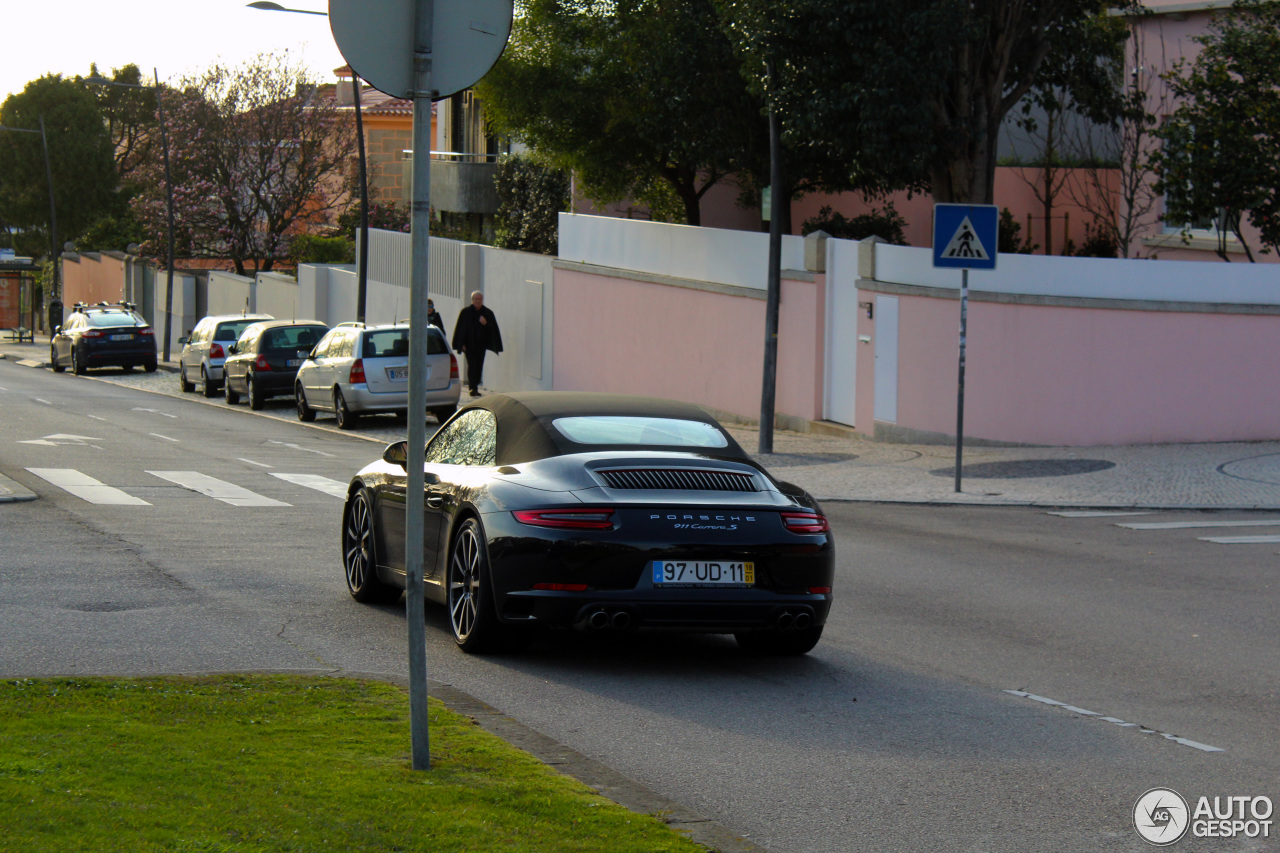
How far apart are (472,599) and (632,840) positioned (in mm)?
3564

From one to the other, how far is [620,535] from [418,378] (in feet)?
8.29

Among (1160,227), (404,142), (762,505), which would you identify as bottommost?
(762,505)

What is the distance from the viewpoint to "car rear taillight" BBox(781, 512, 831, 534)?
805 cm

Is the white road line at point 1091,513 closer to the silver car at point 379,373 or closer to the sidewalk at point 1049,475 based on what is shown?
the sidewalk at point 1049,475

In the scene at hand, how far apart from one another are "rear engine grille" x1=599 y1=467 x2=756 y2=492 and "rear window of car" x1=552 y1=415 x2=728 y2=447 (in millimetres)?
448

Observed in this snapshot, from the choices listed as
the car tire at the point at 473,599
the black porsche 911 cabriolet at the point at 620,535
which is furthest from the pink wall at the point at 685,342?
the car tire at the point at 473,599

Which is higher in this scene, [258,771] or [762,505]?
[762,505]

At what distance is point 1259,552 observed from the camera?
40.9 ft

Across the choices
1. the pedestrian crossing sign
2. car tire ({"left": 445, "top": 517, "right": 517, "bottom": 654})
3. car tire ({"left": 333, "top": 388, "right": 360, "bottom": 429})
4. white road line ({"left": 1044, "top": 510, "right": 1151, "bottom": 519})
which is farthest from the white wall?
car tire ({"left": 445, "top": 517, "right": 517, "bottom": 654})

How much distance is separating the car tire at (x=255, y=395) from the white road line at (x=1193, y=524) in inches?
850

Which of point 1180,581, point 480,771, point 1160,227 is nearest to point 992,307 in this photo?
point 1180,581

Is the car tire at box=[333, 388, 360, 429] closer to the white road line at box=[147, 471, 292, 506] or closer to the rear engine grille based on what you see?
the white road line at box=[147, 471, 292, 506]

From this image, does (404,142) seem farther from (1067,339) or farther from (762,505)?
(762,505)

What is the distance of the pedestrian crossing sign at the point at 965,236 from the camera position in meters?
16.4
